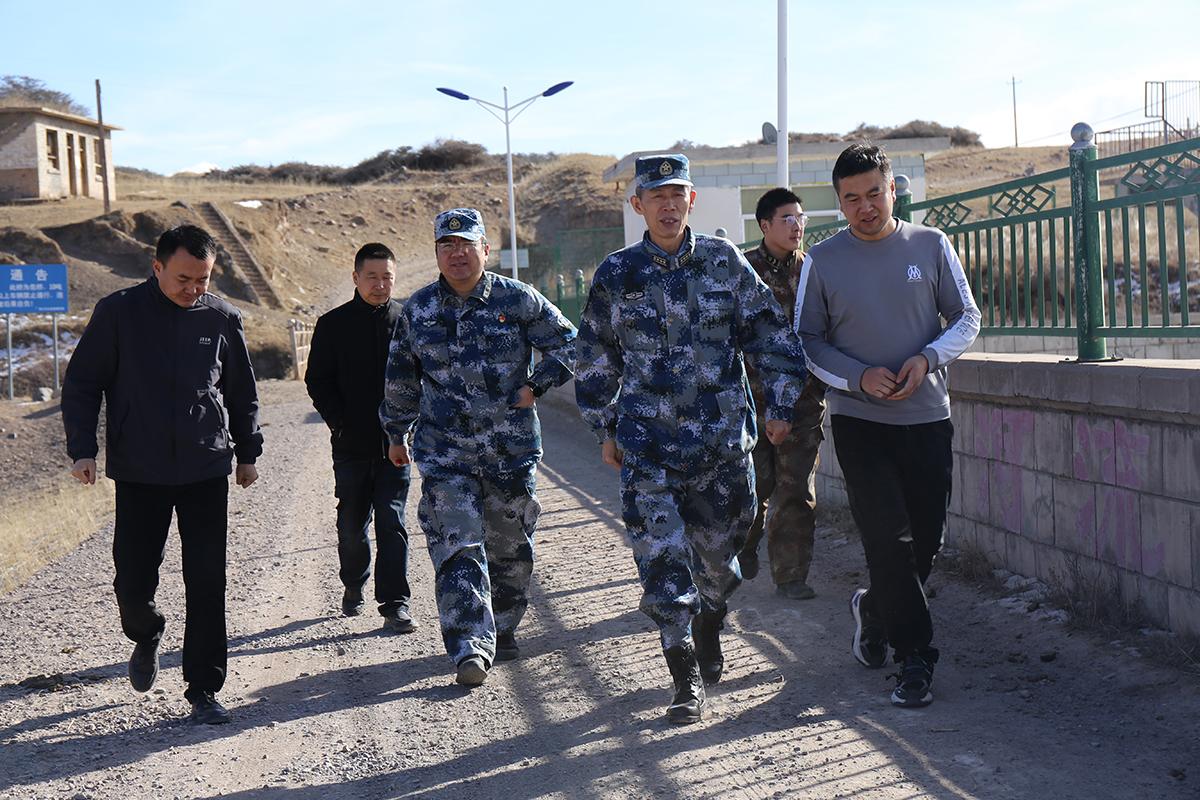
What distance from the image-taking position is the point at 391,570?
22.8 feet

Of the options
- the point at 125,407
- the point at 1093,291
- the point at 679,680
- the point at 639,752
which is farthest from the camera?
the point at 1093,291

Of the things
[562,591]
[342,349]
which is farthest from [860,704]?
[342,349]

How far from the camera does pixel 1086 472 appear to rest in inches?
228

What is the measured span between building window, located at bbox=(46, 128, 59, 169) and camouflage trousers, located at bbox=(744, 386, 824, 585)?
57.8 metres

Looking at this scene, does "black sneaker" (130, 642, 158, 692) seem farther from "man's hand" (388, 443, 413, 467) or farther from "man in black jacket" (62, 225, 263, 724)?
"man's hand" (388, 443, 413, 467)

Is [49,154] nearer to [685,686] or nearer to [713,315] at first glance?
[713,315]

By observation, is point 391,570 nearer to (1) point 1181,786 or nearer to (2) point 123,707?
(2) point 123,707

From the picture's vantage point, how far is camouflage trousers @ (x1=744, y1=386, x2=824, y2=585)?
272 inches

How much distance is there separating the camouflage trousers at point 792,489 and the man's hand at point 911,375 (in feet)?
6.39

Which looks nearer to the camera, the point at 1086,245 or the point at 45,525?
the point at 1086,245

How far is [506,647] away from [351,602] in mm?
1616

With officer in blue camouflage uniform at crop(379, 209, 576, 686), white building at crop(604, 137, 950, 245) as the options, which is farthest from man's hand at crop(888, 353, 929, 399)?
white building at crop(604, 137, 950, 245)

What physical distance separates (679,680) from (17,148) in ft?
191

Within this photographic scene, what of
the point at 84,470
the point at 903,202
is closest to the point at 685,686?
the point at 84,470
